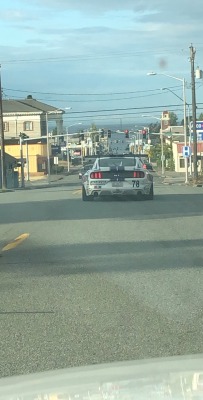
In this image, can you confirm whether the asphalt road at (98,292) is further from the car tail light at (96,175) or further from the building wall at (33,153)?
the building wall at (33,153)

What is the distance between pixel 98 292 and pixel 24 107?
344 feet

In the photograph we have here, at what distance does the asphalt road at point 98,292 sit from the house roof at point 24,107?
9374cm

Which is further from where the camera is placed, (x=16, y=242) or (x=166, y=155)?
(x=166, y=155)

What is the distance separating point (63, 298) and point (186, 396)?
5605mm

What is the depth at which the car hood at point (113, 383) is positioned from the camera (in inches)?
149

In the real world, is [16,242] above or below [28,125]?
below

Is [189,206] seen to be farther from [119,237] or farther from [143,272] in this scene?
[143,272]

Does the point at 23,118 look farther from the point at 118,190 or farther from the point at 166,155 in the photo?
the point at 118,190

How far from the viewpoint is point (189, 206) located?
2336 centimetres

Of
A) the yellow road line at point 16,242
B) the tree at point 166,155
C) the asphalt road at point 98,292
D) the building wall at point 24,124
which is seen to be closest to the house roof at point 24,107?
the building wall at point 24,124

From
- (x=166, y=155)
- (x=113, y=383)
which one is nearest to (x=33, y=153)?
(x=166, y=155)

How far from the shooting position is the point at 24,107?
369 ft

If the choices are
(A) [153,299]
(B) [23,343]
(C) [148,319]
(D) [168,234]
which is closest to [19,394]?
(B) [23,343]

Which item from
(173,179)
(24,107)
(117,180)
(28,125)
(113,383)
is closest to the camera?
(113,383)
